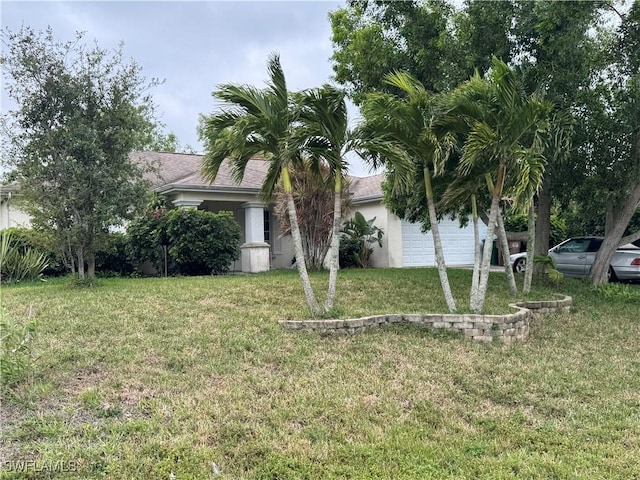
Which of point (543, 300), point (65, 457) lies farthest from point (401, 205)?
point (65, 457)

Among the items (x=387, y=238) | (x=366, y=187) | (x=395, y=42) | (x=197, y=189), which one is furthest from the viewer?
(x=366, y=187)

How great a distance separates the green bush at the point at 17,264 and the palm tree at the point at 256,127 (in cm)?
731

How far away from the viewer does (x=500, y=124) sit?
712 centimetres

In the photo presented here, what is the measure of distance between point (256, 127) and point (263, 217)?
888 cm

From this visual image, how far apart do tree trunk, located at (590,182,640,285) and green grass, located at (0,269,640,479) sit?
4.31m

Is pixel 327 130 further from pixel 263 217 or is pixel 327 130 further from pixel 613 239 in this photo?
pixel 263 217

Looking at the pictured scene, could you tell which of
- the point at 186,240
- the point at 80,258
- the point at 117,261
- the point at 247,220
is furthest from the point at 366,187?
the point at 80,258

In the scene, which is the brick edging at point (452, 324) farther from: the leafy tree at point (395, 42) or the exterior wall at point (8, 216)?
the exterior wall at point (8, 216)

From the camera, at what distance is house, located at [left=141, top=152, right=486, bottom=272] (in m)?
14.4

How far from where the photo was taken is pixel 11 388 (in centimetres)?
462

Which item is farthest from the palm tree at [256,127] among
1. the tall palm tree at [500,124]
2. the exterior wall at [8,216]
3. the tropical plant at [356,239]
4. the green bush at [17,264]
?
the exterior wall at [8,216]

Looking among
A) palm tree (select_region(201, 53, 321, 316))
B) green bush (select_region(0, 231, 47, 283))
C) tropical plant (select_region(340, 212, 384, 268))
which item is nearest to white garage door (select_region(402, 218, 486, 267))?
tropical plant (select_region(340, 212, 384, 268))

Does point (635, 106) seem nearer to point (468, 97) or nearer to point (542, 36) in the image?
point (542, 36)

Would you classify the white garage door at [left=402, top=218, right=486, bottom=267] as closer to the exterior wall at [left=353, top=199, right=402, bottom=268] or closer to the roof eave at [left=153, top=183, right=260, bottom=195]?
the exterior wall at [left=353, top=199, right=402, bottom=268]
